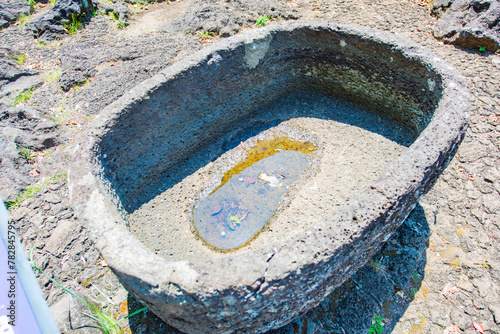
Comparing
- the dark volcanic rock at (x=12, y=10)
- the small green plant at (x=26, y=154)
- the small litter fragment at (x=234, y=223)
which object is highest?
the dark volcanic rock at (x=12, y=10)

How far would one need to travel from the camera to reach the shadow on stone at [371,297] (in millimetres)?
2066

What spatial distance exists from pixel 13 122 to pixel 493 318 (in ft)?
14.1

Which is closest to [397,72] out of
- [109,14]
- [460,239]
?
[460,239]

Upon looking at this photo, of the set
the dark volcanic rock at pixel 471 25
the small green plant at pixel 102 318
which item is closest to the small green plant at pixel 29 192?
the small green plant at pixel 102 318

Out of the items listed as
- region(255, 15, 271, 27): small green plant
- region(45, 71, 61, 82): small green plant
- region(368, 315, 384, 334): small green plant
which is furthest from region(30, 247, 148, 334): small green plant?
region(255, 15, 271, 27): small green plant

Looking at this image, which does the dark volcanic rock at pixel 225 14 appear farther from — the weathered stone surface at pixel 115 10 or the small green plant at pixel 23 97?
the small green plant at pixel 23 97

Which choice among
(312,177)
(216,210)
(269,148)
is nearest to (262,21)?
(269,148)

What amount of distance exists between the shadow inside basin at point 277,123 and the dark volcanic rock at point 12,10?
3845 millimetres

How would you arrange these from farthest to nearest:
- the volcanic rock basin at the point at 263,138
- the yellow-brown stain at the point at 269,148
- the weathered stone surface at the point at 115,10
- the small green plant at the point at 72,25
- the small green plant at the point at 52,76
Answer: the weathered stone surface at the point at 115,10 → the small green plant at the point at 72,25 → the small green plant at the point at 52,76 → the yellow-brown stain at the point at 269,148 → the volcanic rock basin at the point at 263,138

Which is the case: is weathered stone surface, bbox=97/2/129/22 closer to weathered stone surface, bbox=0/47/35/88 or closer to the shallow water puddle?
weathered stone surface, bbox=0/47/35/88

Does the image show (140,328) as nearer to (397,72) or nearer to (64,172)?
(64,172)

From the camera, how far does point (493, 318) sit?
6.91 ft

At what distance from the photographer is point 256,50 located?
3113mm

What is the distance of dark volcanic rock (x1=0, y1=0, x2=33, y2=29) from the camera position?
15.3 ft
